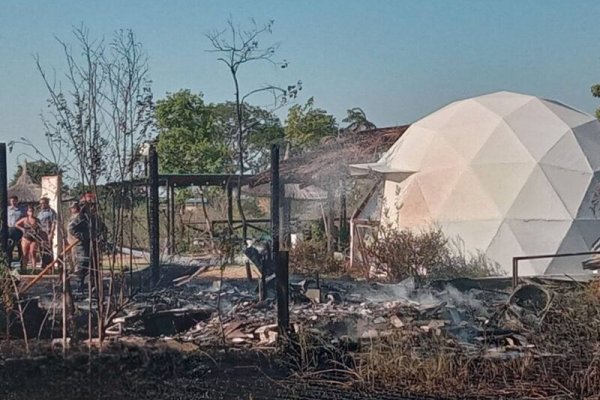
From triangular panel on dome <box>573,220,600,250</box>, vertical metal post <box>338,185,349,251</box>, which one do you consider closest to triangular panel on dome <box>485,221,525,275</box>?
triangular panel on dome <box>573,220,600,250</box>

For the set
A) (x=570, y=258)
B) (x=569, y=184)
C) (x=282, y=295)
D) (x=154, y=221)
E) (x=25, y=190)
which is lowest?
(x=570, y=258)

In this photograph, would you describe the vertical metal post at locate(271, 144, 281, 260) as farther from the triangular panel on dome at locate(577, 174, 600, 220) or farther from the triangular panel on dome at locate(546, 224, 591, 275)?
the triangular panel on dome at locate(577, 174, 600, 220)

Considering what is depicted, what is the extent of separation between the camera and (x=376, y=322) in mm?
9625

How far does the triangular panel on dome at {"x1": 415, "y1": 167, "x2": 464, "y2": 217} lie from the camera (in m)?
15.9

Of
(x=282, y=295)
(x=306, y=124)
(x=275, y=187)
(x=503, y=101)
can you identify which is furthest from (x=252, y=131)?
(x=282, y=295)

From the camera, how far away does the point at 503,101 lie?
1716cm

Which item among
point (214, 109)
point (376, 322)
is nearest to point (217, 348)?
point (376, 322)

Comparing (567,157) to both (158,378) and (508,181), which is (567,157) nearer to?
(508,181)

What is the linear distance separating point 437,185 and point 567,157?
109 inches

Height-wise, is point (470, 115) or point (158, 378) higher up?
point (470, 115)

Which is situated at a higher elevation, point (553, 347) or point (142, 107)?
point (142, 107)

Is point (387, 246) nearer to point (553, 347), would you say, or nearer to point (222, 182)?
point (222, 182)

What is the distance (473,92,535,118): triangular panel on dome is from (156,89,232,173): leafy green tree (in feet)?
48.2

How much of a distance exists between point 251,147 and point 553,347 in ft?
85.8
